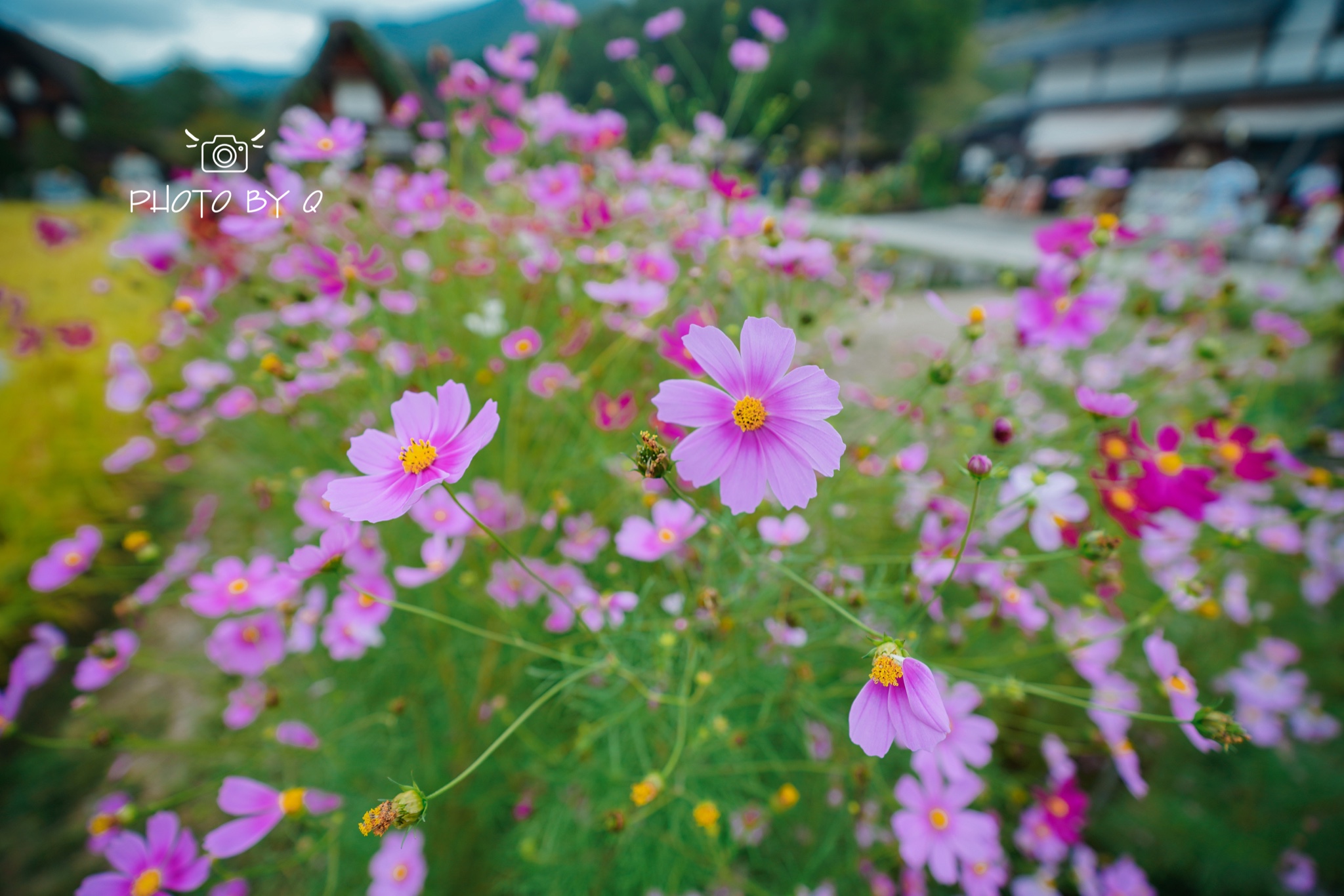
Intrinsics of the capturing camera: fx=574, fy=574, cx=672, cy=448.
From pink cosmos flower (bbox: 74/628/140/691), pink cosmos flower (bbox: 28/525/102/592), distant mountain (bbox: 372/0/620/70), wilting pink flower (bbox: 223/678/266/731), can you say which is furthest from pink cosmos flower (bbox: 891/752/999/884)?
distant mountain (bbox: 372/0/620/70)

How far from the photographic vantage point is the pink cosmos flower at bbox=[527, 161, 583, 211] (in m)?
1.06

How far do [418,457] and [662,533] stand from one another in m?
0.29

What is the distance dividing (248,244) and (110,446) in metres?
0.93

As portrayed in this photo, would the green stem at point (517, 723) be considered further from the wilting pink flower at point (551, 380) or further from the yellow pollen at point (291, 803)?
the wilting pink flower at point (551, 380)

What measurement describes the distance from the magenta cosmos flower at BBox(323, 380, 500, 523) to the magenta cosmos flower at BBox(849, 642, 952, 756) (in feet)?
0.97

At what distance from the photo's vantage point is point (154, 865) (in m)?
0.60

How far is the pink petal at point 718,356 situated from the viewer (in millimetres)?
371

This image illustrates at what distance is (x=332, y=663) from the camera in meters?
1.12

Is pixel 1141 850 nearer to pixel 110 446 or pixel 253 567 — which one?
pixel 253 567

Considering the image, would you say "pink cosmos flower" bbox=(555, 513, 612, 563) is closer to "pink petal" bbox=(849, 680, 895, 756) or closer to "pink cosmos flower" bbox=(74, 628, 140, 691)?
"pink petal" bbox=(849, 680, 895, 756)

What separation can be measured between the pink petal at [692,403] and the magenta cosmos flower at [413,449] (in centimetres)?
12

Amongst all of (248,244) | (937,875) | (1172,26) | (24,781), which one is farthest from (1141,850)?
(1172,26)

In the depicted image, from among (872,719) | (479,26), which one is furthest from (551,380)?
(479,26)

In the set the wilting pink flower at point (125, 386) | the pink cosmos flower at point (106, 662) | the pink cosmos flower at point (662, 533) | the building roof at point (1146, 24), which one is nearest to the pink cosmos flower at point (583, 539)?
the pink cosmos flower at point (662, 533)
